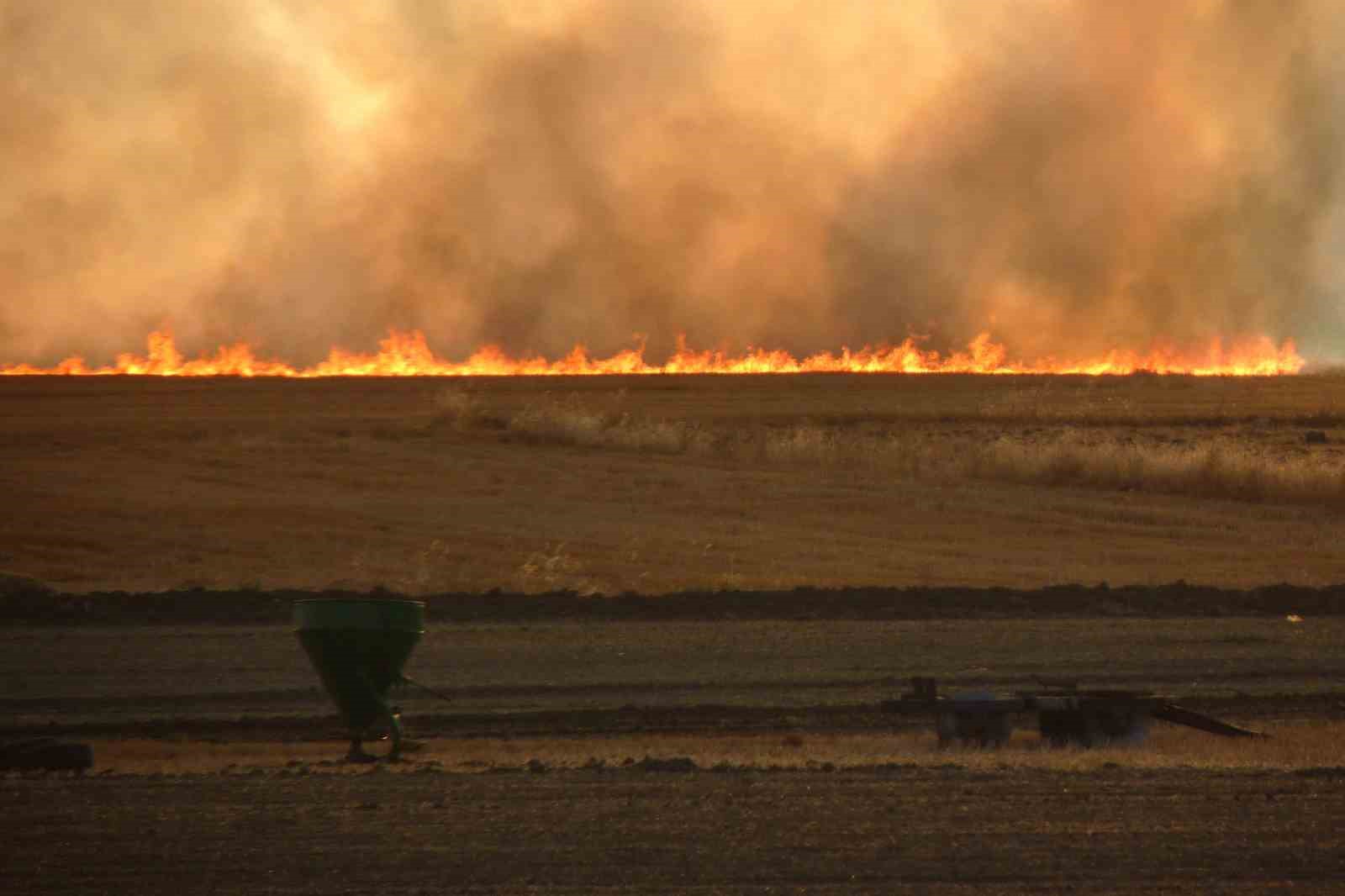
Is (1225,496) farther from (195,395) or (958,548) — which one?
(195,395)

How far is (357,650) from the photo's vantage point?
52.5ft

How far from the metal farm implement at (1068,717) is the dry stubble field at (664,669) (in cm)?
34

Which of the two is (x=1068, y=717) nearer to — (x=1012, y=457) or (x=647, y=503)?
(x=647, y=503)

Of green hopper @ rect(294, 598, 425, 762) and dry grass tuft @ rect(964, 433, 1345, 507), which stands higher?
dry grass tuft @ rect(964, 433, 1345, 507)

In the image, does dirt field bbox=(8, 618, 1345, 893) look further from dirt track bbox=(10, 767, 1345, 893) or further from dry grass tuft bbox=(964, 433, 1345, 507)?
dry grass tuft bbox=(964, 433, 1345, 507)

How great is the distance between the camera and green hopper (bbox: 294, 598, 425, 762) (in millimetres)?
15953

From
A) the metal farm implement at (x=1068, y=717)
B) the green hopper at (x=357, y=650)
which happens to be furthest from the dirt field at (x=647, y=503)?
the metal farm implement at (x=1068, y=717)

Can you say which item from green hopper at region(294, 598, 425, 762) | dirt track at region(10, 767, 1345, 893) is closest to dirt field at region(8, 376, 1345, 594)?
green hopper at region(294, 598, 425, 762)

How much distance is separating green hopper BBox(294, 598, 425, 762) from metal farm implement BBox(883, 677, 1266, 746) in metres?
4.49

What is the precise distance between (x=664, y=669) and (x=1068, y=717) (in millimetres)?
6055

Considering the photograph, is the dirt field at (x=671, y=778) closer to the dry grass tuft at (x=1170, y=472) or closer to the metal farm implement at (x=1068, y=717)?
the metal farm implement at (x=1068, y=717)

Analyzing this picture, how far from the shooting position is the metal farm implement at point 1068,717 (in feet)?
52.4

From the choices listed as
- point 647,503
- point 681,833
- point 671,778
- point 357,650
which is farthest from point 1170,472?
point 681,833

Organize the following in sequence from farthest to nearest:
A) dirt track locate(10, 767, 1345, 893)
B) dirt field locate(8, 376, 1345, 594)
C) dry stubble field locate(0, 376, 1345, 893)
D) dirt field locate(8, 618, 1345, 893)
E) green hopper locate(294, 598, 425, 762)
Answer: dirt field locate(8, 376, 1345, 594)
green hopper locate(294, 598, 425, 762)
dry stubble field locate(0, 376, 1345, 893)
dirt field locate(8, 618, 1345, 893)
dirt track locate(10, 767, 1345, 893)
